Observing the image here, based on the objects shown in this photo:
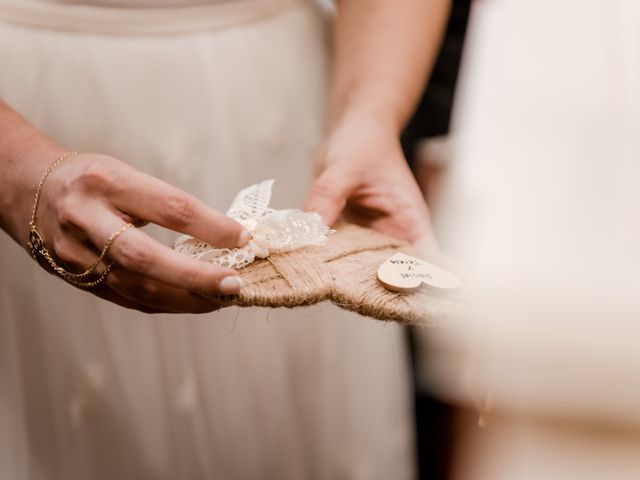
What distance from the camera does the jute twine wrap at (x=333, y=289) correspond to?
1.98 feet

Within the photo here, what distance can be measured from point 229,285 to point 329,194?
0.22m

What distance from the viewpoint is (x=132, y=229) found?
1.87 ft

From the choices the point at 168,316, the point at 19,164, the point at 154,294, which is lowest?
the point at 168,316

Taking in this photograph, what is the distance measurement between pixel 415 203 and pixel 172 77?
0.31 meters

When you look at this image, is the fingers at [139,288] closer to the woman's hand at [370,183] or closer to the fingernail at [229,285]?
the fingernail at [229,285]

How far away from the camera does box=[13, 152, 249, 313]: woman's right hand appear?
562mm

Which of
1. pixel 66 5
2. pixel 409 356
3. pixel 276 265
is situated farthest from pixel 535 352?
pixel 409 356

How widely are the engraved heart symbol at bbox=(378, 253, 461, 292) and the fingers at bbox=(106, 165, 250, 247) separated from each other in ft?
0.55

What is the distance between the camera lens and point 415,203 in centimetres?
79

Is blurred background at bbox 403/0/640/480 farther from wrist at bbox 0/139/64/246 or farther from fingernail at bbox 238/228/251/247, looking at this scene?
wrist at bbox 0/139/64/246

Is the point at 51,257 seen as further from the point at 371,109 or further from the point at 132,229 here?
the point at 371,109

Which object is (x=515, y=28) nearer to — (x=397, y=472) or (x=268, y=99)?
(x=268, y=99)

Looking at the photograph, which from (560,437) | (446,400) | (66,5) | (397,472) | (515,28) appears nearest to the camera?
(560,437)

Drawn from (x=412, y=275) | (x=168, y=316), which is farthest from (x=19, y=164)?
(x=412, y=275)
